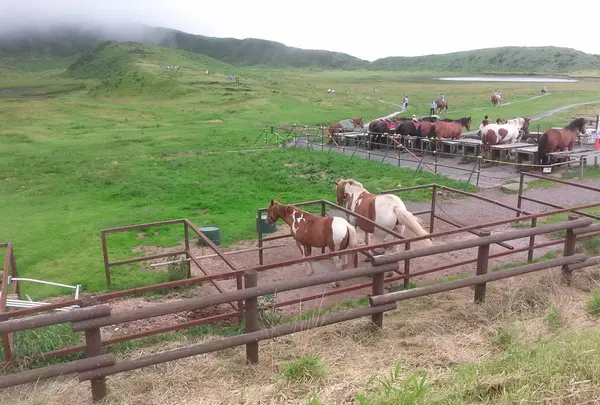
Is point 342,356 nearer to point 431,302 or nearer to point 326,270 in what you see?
point 431,302

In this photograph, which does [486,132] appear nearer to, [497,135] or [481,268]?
[497,135]

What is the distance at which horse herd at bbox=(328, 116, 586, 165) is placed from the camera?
1909cm

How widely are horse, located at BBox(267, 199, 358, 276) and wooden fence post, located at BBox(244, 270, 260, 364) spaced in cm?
365

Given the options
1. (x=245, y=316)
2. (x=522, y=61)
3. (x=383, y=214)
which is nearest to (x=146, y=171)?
(x=383, y=214)

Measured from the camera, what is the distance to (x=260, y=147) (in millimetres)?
26953

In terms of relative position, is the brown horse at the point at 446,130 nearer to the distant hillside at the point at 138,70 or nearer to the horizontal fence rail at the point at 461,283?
the horizontal fence rail at the point at 461,283

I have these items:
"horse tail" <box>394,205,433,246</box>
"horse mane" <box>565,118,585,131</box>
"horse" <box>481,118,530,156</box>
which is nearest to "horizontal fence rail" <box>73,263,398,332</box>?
"horse tail" <box>394,205,433,246</box>

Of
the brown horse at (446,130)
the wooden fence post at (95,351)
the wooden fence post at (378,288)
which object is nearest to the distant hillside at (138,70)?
the brown horse at (446,130)

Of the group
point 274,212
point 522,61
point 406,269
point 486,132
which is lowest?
point 406,269

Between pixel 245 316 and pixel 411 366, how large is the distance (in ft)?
5.52

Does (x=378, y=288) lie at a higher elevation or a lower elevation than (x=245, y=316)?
higher

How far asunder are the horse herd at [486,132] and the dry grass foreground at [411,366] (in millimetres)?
14683

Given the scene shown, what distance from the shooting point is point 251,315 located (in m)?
4.89

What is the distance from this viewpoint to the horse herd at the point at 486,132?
19.1 m
